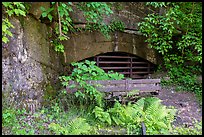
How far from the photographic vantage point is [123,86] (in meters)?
4.90

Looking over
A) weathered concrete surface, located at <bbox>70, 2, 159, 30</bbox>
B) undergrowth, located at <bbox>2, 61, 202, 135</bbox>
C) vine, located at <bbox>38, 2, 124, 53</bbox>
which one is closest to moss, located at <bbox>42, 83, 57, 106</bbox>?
undergrowth, located at <bbox>2, 61, 202, 135</bbox>

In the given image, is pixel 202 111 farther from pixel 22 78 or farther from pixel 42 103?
pixel 22 78

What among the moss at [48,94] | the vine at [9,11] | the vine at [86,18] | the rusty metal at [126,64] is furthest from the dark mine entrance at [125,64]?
the vine at [9,11]

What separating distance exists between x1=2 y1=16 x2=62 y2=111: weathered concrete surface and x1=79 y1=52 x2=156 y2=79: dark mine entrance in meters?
2.20

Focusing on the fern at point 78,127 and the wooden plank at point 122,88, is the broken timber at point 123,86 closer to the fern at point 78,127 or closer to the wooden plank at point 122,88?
the wooden plank at point 122,88

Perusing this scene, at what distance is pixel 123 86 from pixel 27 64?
2.04m

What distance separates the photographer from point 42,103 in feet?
15.4

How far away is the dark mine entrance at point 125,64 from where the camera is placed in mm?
6973

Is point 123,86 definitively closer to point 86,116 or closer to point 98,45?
point 86,116

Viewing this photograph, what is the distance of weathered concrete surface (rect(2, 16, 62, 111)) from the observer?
13.7 ft

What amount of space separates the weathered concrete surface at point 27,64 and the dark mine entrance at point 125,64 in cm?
220

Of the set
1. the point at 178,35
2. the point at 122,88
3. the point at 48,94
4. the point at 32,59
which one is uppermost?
the point at 178,35

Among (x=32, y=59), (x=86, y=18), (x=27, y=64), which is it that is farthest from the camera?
(x=86, y=18)

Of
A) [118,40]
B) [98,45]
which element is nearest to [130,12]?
[118,40]
